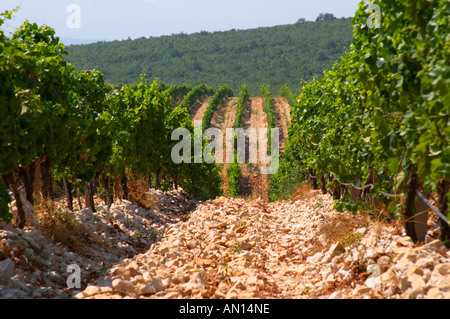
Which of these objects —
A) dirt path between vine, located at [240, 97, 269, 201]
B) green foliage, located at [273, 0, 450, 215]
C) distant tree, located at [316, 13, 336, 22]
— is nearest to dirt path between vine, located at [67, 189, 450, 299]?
green foliage, located at [273, 0, 450, 215]

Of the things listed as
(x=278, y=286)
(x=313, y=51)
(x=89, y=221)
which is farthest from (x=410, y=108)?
(x=313, y=51)

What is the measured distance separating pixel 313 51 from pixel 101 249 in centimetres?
11577

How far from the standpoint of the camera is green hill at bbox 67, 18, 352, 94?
100000 millimetres

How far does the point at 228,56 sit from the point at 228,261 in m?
116

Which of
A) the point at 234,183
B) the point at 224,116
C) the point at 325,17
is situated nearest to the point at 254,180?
the point at 234,183

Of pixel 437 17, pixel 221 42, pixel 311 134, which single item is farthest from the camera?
pixel 221 42

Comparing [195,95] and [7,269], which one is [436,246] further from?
[195,95]

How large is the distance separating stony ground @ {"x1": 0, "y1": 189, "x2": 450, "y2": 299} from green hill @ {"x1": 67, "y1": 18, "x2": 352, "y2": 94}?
271ft

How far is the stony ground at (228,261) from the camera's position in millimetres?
4723

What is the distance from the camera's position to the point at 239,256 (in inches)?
273

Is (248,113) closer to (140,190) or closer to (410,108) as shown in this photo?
(140,190)

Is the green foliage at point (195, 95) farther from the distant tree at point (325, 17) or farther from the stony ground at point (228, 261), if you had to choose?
the distant tree at point (325, 17)

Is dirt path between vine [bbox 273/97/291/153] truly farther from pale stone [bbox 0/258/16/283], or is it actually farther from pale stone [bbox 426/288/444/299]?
pale stone [bbox 426/288/444/299]
